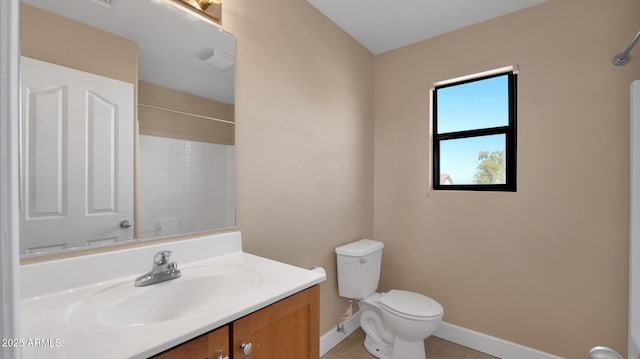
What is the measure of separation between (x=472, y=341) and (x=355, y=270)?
1.04 m

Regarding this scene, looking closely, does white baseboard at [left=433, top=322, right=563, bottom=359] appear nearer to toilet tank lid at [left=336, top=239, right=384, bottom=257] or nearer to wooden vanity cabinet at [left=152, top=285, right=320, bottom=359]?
toilet tank lid at [left=336, top=239, right=384, bottom=257]

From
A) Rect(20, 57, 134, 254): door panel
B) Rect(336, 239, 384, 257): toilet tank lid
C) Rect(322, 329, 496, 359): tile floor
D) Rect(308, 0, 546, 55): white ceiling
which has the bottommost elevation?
Rect(322, 329, 496, 359): tile floor

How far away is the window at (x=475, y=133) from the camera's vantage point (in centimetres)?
204

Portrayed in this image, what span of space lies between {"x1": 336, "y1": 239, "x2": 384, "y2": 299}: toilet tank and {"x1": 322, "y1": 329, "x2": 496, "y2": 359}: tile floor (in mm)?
374

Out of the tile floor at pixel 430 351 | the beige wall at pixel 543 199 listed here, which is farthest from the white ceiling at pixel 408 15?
the tile floor at pixel 430 351

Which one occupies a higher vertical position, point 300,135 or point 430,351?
point 300,135

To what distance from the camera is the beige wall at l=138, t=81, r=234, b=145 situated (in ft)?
3.70

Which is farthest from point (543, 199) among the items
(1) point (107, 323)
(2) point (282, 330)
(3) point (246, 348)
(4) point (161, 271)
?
(1) point (107, 323)

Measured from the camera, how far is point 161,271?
1038 millimetres

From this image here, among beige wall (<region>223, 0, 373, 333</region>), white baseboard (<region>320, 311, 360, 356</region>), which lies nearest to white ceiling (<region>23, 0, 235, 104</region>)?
beige wall (<region>223, 0, 373, 333</region>)

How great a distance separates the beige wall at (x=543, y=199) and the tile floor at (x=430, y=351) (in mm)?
177

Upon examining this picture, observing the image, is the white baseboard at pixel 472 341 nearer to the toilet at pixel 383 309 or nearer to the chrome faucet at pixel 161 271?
the toilet at pixel 383 309

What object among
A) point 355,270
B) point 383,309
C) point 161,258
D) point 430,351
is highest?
point 161,258

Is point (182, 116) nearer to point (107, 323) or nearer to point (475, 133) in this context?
point (107, 323)
